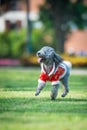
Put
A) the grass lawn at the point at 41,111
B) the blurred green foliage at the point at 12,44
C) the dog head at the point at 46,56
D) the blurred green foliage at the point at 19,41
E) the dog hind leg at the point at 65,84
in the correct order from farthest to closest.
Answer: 1. the blurred green foliage at the point at 12,44
2. the blurred green foliage at the point at 19,41
3. the dog hind leg at the point at 65,84
4. the dog head at the point at 46,56
5. the grass lawn at the point at 41,111

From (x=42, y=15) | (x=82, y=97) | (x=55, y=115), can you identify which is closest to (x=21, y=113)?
(x=55, y=115)

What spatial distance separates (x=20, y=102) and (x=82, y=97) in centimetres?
153

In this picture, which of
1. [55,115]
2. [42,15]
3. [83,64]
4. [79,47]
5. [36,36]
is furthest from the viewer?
[79,47]

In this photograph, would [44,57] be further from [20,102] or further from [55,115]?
[55,115]

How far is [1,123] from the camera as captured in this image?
374 inches

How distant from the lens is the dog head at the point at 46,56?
11.6 m

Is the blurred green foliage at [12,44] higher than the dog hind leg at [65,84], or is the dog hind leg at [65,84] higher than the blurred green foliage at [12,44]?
the dog hind leg at [65,84]

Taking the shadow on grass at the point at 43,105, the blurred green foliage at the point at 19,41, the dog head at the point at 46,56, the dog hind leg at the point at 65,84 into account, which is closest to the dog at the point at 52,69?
the dog head at the point at 46,56

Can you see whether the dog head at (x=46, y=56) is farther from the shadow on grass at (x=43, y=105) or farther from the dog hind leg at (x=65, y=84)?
the shadow on grass at (x=43, y=105)

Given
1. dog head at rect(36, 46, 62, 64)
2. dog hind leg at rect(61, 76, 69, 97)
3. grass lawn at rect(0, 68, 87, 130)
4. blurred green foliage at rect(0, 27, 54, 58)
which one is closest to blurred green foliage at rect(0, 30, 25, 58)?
blurred green foliage at rect(0, 27, 54, 58)

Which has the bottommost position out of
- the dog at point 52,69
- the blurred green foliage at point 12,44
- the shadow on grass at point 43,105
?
the blurred green foliage at point 12,44

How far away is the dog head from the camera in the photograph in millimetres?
11588

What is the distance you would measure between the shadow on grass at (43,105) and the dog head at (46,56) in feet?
2.27

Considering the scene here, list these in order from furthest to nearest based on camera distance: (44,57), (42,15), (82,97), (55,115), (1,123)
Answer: (42,15), (82,97), (44,57), (55,115), (1,123)
